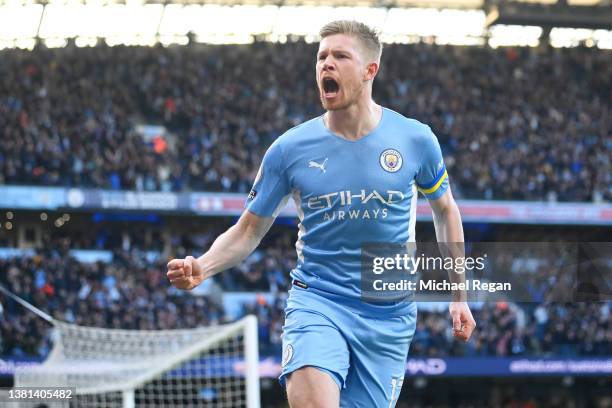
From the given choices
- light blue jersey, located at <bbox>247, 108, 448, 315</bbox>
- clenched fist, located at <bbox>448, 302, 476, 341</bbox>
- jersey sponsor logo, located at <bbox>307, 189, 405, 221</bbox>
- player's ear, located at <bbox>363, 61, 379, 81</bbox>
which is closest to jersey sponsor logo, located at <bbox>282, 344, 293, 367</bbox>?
light blue jersey, located at <bbox>247, 108, 448, 315</bbox>

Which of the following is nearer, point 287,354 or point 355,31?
point 287,354

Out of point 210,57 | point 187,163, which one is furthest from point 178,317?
point 210,57

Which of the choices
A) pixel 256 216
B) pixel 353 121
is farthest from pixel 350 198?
pixel 256 216

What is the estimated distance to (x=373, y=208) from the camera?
4961 mm

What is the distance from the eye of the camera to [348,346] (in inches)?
192

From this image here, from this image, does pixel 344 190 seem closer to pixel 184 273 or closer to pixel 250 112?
pixel 184 273

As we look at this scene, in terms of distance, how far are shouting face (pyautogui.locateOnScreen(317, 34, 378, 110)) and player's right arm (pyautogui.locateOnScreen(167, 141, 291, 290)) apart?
39cm

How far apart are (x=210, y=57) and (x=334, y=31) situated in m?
28.5

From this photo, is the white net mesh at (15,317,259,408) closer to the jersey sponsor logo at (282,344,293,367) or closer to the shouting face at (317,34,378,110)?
the jersey sponsor logo at (282,344,293,367)

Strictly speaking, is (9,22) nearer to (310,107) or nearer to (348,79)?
(310,107)

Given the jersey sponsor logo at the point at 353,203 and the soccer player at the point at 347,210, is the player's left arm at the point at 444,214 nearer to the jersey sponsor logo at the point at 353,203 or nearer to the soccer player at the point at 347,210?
the soccer player at the point at 347,210

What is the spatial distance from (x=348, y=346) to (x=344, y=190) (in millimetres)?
753

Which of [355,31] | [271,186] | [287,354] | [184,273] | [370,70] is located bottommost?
[287,354]

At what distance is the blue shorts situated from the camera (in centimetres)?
472
